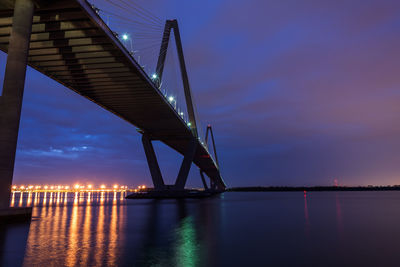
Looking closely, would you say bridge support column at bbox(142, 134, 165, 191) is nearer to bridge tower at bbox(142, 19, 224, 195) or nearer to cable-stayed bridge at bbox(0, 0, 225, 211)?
bridge tower at bbox(142, 19, 224, 195)

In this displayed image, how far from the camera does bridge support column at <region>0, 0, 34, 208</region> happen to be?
12320mm

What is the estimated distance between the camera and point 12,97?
41.9ft

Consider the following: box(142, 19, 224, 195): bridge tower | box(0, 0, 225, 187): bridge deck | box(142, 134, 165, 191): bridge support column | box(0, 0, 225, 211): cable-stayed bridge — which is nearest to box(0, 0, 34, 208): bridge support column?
box(0, 0, 225, 211): cable-stayed bridge

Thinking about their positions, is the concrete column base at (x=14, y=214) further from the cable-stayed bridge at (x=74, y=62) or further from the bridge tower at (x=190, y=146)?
the bridge tower at (x=190, y=146)

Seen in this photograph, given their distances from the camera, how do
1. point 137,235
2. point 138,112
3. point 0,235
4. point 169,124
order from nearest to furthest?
point 0,235 → point 137,235 → point 138,112 → point 169,124

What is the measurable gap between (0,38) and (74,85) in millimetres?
8852

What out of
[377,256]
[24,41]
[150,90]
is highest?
[150,90]

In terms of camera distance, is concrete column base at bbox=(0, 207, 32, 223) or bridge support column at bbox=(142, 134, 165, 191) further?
bridge support column at bbox=(142, 134, 165, 191)

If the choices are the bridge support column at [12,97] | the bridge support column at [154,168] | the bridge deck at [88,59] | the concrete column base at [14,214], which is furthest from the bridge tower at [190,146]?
the concrete column base at [14,214]

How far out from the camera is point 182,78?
137 feet

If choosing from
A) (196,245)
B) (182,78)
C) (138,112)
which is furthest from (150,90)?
(196,245)

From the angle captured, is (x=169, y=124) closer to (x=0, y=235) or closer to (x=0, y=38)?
(x=0, y=38)

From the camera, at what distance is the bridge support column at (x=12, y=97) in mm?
12320

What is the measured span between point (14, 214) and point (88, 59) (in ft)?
42.5
